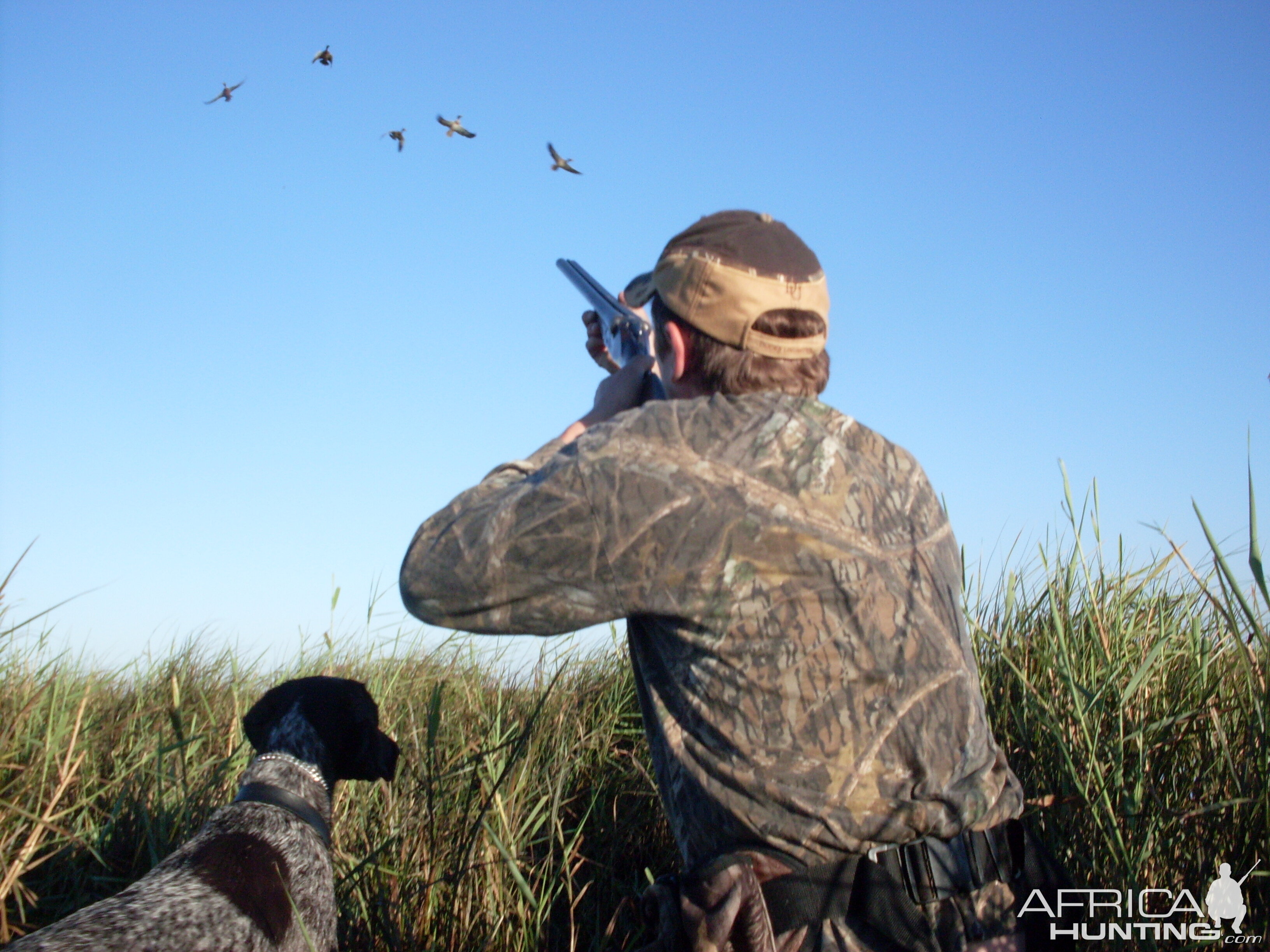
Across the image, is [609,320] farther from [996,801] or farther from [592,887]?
[592,887]

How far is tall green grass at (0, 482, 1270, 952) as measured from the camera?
2.74 m

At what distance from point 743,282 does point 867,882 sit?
1227 mm

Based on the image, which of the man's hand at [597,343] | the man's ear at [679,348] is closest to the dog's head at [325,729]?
the man's hand at [597,343]

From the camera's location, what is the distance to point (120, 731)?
504 centimetres

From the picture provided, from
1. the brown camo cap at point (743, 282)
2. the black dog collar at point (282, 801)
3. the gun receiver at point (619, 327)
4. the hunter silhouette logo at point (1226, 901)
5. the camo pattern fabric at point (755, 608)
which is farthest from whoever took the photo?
the black dog collar at point (282, 801)

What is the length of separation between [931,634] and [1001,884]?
1.69ft

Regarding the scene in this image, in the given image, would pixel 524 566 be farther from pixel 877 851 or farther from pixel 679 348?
pixel 877 851

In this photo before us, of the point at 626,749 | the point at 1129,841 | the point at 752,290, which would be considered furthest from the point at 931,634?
the point at 626,749

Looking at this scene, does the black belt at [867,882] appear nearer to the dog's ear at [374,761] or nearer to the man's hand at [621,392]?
the man's hand at [621,392]

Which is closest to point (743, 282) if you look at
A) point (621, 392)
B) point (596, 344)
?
point (621, 392)

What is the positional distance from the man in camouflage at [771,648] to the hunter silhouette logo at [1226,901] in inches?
29.4

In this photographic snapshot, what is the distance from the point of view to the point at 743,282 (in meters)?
2.21

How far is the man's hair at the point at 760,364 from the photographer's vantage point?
2248 mm

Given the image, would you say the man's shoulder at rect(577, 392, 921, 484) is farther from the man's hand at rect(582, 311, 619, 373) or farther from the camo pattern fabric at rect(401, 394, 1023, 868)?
the man's hand at rect(582, 311, 619, 373)
